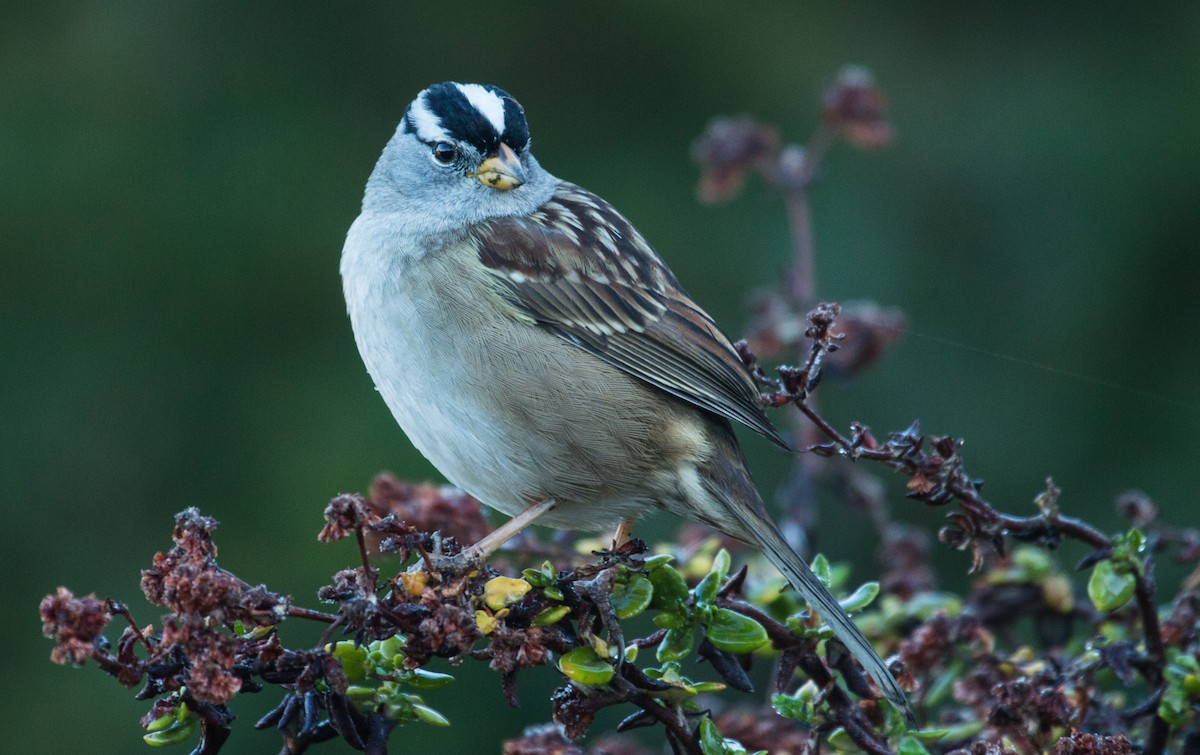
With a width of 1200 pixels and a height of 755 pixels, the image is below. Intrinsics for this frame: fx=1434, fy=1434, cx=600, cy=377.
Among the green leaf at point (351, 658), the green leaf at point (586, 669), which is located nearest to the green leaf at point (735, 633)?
the green leaf at point (586, 669)

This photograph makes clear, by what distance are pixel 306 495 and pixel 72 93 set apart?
212cm

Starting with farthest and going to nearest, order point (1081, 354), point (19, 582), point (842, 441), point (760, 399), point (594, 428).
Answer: point (1081, 354) → point (19, 582) → point (594, 428) → point (760, 399) → point (842, 441)

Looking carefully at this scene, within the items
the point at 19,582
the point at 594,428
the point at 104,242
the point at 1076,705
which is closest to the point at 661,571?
the point at 1076,705

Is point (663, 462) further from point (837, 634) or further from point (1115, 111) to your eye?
point (1115, 111)

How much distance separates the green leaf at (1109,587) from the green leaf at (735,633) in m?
0.51

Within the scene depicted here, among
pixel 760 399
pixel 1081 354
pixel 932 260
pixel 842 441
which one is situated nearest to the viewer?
pixel 842 441

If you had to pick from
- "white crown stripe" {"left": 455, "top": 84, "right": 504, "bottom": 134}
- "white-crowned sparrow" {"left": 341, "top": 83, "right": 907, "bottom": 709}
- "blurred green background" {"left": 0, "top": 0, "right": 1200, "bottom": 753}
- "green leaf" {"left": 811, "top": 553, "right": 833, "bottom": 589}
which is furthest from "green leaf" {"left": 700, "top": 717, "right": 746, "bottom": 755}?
"blurred green background" {"left": 0, "top": 0, "right": 1200, "bottom": 753}

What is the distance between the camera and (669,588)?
2.01m

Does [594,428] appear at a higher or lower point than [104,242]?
lower

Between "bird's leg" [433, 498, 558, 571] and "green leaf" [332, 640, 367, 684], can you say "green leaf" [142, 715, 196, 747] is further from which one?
"bird's leg" [433, 498, 558, 571]

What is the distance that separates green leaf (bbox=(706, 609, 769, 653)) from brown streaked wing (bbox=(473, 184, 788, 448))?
86cm

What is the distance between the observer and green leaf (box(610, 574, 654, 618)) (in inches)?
76.9

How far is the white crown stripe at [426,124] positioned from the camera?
344 centimetres

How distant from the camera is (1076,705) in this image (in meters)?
2.06
